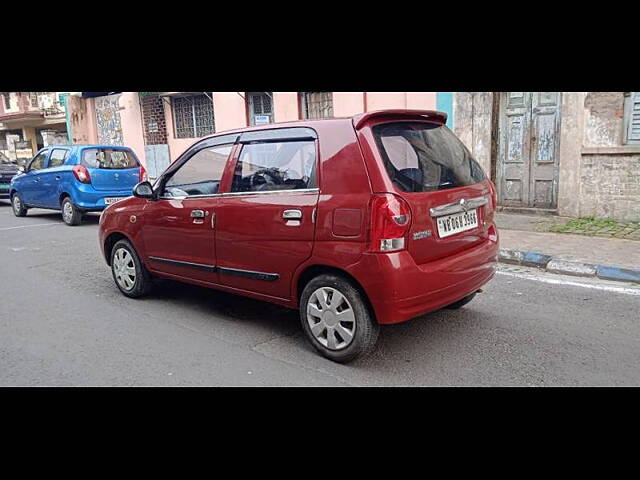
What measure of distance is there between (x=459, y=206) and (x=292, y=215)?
46.9 inches

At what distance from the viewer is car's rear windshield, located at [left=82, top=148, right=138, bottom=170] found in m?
10.2

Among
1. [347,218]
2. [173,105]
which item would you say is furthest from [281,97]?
[347,218]

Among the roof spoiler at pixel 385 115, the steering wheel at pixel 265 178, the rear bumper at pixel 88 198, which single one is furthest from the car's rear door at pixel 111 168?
the roof spoiler at pixel 385 115

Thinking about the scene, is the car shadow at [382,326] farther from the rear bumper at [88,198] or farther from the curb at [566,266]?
the rear bumper at [88,198]

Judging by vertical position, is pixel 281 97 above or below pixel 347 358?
above

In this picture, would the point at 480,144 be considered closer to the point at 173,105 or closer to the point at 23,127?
the point at 173,105

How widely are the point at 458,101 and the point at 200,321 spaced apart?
24.1 ft

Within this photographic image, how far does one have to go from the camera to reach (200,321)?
4633 mm

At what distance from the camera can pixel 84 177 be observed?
10086 mm

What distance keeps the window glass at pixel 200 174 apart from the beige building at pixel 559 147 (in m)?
6.40

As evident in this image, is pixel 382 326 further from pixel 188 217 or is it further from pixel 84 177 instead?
pixel 84 177

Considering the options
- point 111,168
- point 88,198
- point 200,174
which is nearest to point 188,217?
point 200,174

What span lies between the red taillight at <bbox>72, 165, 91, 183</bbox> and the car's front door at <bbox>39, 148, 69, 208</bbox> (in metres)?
0.56

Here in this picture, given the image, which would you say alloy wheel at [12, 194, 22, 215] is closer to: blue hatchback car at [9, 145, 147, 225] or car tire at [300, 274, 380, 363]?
blue hatchback car at [9, 145, 147, 225]
